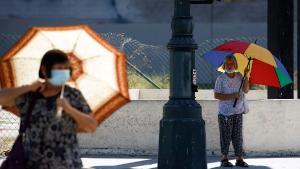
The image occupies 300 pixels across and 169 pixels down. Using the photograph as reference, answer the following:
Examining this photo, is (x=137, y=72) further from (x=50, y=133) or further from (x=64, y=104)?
(x=64, y=104)

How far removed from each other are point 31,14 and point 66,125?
27979 millimetres

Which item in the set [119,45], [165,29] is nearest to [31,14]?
[165,29]

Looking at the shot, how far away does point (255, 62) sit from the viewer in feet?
32.4

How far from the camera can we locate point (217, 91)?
385 inches

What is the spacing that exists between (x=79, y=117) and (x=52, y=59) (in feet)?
1.23

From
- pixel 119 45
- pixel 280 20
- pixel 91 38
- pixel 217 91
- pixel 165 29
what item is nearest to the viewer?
pixel 91 38

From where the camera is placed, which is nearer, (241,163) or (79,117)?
(79,117)

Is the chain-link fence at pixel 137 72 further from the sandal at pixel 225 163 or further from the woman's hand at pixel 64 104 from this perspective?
the woman's hand at pixel 64 104

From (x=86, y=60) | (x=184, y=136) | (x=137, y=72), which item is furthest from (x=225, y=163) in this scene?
(x=137, y=72)

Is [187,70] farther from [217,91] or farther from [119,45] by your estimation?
[119,45]

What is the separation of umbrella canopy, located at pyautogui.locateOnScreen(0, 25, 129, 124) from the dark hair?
369 mm

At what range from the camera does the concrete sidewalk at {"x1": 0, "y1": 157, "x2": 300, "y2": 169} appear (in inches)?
394

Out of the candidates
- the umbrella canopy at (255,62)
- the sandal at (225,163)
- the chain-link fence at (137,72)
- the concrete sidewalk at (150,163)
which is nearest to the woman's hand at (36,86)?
the umbrella canopy at (255,62)

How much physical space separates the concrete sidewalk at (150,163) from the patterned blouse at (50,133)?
198 inches
